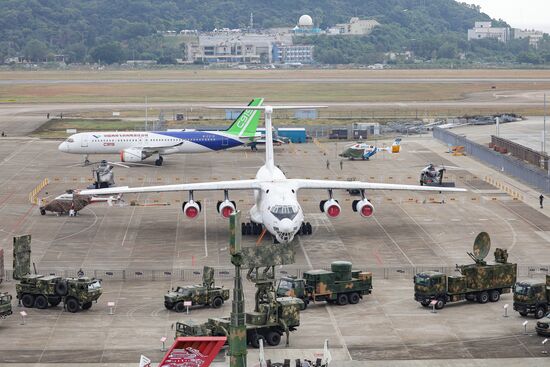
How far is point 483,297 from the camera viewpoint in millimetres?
57531

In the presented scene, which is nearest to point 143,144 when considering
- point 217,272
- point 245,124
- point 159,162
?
point 159,162

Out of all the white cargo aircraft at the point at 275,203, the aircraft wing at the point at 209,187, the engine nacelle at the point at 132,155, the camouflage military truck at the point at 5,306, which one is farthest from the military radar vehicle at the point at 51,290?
the engine nacelle at the point at 132,155

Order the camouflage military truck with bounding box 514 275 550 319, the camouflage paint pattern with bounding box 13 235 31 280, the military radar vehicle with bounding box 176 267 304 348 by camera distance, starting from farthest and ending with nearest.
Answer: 1. the camouflage paint pattern with bounding box 13 235 31 280
2. the camouflage military truck with bounding box 514 275 550 319
3. the military radar vehicle with bounding box 176 267 304 348

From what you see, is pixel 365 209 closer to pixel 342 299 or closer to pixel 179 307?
pixel 342 299

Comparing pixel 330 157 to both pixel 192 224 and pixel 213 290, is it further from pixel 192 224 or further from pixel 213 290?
pixel 213 290

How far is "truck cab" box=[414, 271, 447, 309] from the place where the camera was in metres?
55.9

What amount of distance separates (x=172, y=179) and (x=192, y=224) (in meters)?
25.1

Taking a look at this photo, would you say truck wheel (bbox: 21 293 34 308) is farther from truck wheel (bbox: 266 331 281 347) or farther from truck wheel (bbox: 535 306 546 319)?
truck wheel (bbox: 535 306 546 319)

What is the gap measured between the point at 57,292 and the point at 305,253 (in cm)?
1913

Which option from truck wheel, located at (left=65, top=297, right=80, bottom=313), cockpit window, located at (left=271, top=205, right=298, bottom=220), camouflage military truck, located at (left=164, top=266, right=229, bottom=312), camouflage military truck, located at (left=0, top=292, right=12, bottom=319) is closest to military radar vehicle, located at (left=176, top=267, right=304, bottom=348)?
camouflage military truck, located at (left=164, top=266, right=229, bottom=312)

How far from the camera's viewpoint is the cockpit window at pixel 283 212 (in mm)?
67125

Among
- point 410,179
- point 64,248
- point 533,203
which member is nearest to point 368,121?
point 410,179

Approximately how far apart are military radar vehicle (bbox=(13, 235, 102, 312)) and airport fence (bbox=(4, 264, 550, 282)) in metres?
6.06

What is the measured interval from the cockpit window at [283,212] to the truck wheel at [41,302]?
16631mm
